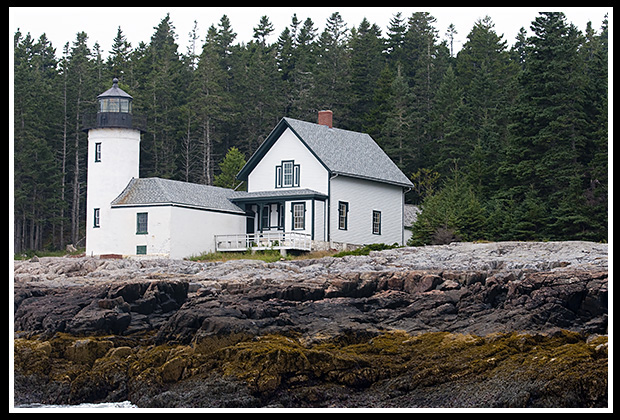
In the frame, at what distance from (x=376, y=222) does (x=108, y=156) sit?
10.6 m

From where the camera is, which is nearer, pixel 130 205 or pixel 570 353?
pixel 570 353

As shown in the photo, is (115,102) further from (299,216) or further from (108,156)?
(299,216)

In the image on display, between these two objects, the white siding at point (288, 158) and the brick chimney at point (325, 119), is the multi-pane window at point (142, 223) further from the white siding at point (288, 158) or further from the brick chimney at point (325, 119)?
the brick chimney at point (325, 119)

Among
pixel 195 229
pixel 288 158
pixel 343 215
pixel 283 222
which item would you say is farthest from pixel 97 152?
pixel 343 215

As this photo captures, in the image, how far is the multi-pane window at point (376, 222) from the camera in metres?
36.6

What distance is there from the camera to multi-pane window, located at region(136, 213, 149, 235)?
34.2 metres

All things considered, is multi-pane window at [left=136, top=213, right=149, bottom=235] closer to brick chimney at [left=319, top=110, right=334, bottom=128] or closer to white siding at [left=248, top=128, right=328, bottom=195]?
white siding at [left=248, top=128, right=328, bottom=195]

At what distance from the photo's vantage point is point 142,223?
34.3m

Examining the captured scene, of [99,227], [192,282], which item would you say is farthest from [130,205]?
[192,282]

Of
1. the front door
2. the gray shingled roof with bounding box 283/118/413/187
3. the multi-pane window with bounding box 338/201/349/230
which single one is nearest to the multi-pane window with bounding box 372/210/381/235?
the gray shingled roof with bounding box 283/118/413/187
